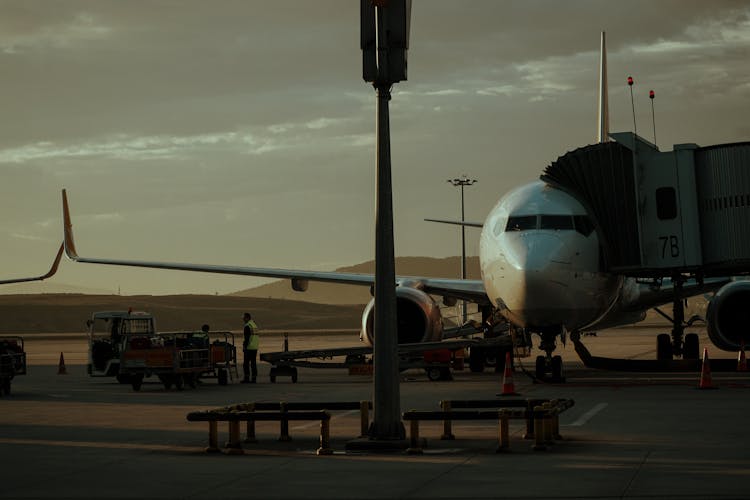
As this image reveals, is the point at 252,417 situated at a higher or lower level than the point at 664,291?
lower

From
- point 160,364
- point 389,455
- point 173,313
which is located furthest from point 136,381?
point 173,313

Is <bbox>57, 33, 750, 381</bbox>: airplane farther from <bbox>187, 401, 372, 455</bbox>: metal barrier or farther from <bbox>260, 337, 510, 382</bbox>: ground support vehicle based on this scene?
<bbox>187, 401, 372, 455</bbox>: metal barrier

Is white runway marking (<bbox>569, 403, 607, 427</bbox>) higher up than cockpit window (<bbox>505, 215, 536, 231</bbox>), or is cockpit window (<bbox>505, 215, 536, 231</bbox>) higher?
cockpit window (<bbox>505, 215, 536, 231</bbox>)

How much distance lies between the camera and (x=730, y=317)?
26.0 m

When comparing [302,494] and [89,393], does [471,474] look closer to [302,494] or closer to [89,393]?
[302,494]

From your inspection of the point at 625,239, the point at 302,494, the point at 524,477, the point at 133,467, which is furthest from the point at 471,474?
the point at 625,239

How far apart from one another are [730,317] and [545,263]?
6392 millimetres

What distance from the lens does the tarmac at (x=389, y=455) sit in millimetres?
9852

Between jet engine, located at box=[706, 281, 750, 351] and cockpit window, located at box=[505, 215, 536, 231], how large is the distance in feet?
18.2

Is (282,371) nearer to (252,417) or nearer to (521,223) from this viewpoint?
(521,223)

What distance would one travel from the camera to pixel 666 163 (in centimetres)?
2306

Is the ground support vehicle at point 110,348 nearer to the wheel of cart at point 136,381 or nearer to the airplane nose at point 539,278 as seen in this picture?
the wheel of cart at point 136,381

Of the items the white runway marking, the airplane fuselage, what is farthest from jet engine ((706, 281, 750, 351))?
the white runway marking

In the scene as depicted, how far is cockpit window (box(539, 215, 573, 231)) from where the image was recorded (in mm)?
22511
